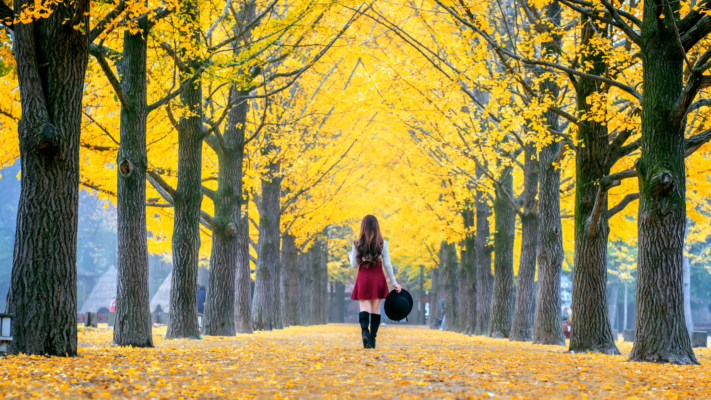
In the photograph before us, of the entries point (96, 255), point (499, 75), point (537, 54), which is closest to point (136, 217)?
Result: point (499, 75)


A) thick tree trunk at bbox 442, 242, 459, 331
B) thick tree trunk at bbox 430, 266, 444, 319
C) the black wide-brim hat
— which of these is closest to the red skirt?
the black wide-brim hat

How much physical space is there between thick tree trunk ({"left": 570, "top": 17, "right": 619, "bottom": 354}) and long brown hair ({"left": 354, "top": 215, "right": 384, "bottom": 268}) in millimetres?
3297

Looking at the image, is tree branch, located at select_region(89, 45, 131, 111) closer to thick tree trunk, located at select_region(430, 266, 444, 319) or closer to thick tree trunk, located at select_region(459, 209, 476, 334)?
thick tree trunk, located at select_region(459, 209, 476, 334)

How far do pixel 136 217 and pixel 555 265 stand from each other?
8.16m

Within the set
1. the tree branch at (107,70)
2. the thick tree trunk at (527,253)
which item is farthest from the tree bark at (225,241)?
the thick tree trunk at (527,253)

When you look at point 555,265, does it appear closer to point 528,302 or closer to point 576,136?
point 528,302

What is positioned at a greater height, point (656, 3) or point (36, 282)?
point (656, 3)

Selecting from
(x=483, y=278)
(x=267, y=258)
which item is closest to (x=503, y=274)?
(x=483, y=278)

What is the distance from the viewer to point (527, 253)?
548 inches

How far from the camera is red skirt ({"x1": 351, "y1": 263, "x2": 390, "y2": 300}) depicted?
7855mm

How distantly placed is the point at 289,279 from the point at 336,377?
18.6 m

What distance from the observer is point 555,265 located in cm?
1226

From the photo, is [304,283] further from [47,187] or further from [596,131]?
[47,187]

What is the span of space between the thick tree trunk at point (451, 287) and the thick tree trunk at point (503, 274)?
7005 mm
